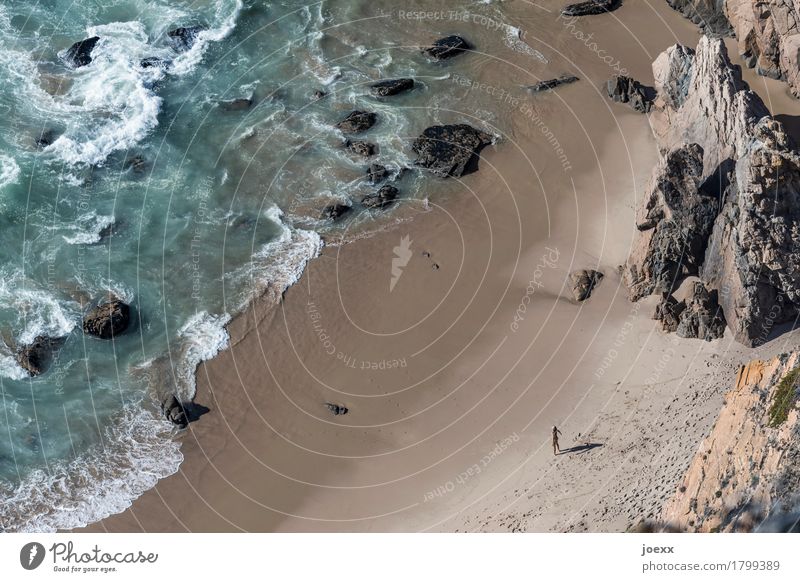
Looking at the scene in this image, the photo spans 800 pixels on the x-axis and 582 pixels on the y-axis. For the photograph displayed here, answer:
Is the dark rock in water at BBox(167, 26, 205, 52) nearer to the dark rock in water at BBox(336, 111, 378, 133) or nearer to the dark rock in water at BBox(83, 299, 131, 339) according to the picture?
the dark rock in water at BBox(336, 111, 378, 133)

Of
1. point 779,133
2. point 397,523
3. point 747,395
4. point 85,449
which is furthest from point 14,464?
point 779,133

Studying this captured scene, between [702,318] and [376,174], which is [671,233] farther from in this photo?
[376,174]

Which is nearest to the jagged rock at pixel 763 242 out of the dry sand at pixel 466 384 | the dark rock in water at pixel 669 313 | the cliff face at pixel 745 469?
the dry sand at pixel 466 384

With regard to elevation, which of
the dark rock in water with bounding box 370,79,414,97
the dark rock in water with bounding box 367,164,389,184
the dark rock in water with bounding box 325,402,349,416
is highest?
the dark rock in water with bounding box 370,79,414,97

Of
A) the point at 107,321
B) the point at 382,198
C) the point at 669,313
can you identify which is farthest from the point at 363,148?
the point at 669,313

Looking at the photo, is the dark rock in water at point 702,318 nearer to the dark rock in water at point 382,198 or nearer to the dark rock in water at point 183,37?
the dark rock in water at point 382,198

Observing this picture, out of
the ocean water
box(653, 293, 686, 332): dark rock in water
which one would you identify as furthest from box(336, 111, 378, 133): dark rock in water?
box(653, 293, 686, 332): dark rock in water

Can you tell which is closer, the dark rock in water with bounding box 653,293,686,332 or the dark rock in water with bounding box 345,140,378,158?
the dark rock in water with bounding box 653,293,686,332
